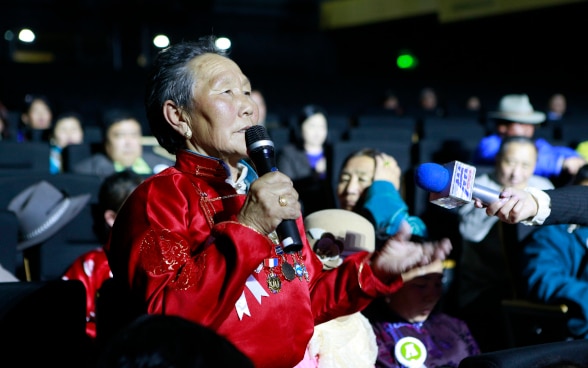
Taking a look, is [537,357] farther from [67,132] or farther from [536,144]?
[67,132]

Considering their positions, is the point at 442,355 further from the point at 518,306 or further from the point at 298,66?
the point at 298,66

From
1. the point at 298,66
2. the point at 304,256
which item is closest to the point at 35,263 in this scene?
the point at 304,256

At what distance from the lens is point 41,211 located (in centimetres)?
304

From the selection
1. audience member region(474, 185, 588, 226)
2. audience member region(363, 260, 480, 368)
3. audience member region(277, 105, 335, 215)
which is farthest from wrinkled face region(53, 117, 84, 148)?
audience member region(474, 185, 588, 226)

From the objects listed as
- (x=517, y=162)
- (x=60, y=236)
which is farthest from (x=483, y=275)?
(x=60, y=236)

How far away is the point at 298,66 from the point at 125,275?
11.8 metres

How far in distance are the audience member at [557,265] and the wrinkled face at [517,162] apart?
2.21ft

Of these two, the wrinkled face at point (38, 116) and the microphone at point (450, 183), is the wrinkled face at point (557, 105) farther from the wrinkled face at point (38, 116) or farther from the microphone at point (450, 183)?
the microphone at point (450, 183)

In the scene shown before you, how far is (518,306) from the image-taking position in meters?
2.78

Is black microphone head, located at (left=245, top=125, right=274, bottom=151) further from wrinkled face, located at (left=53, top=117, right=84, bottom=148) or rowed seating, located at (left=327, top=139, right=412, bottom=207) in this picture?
wrinkled face, located at (left=53, top=117, right=84, bottom=148)

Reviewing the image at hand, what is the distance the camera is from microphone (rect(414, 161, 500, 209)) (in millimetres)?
1343

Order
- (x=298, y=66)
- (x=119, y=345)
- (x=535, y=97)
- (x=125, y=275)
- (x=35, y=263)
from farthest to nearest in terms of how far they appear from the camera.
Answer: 1. (x=298, y=66)
2. (x=535, y=97)
3. (x=35, y=263)
4. (x=125, y=275)
5. (x=119, y=345)

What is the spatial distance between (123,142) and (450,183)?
3147 millimetres

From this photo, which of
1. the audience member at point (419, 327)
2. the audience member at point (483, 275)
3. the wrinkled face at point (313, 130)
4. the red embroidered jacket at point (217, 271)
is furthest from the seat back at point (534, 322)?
the wrinkled face at point (313, 130)
